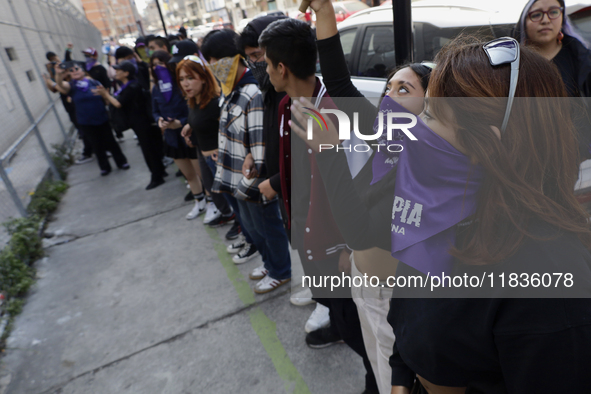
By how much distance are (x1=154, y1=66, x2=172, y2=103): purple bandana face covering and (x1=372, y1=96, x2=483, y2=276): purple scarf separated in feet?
12.4

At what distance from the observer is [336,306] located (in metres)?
1.95

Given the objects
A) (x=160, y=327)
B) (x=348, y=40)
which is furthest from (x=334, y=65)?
(x=348, y=40)

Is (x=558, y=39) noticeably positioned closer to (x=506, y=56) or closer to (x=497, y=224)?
(x=506, y=56)

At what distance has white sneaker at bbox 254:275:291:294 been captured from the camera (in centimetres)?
300

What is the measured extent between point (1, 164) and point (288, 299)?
145 inches

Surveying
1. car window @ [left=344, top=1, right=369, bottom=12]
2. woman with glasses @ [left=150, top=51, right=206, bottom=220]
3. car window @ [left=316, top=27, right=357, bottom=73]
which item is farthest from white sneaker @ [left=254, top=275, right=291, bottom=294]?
car window @ [left=344, top=1, right=369, bottom=12]

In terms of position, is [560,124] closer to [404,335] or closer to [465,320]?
[465,320]

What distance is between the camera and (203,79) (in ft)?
10.3

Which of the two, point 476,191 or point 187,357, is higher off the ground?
point 476,191

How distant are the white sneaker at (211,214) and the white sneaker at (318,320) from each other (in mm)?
2108

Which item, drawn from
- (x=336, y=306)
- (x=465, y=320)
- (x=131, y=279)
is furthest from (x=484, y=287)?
(x=131, y=279)

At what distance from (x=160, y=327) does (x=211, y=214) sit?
5.74 ft

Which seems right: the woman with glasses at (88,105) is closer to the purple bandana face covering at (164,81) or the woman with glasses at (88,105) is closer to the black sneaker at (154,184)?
the black sneaker at (154,184)

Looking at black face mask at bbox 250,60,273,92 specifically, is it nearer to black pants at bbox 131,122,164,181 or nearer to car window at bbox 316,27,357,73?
car window at bbox 316,27,357,73
